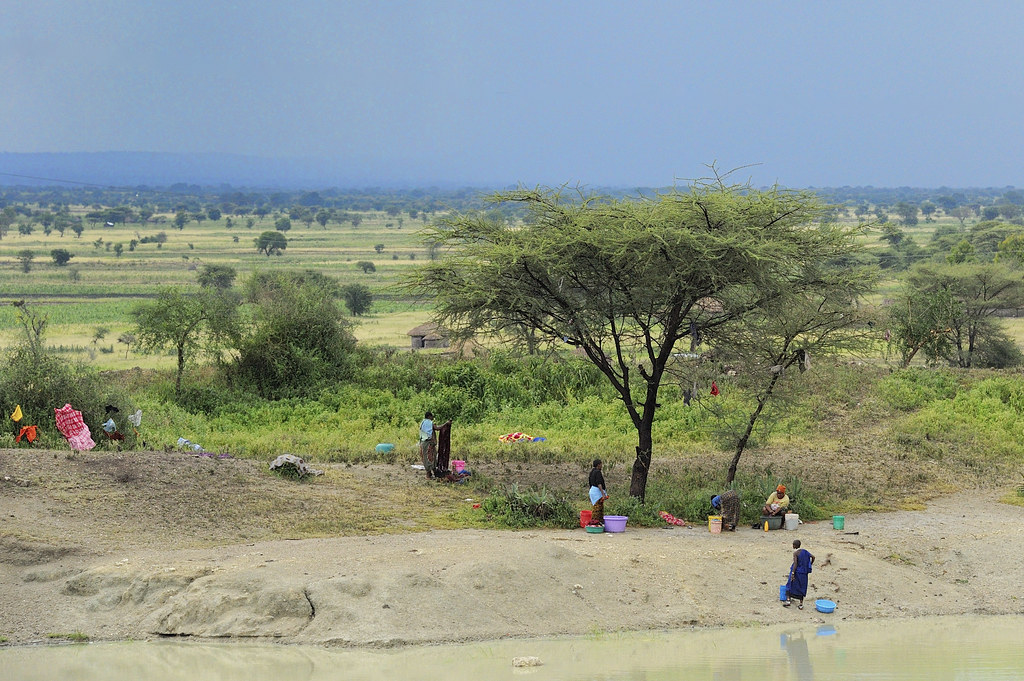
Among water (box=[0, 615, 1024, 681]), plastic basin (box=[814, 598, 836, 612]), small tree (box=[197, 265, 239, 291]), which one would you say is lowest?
small tree (box=[197, 265, 239, 291])

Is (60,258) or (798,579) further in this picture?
(60,258)

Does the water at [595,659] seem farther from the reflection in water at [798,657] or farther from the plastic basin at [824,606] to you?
the plastic basin at [824,606]

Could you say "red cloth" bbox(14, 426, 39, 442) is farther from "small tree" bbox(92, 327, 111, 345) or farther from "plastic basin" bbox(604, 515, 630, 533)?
"small tree" bbox(92, 327, 111, 345)

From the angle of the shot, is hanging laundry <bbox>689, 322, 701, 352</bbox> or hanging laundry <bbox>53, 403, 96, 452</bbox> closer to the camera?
hanging laundry <bbox>689, 322, 701, 352</bbox>

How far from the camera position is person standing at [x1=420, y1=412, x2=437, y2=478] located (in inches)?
→ 738

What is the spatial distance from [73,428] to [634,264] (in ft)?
34.8

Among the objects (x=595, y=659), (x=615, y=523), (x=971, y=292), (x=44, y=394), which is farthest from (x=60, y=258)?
(x=595, y=659)

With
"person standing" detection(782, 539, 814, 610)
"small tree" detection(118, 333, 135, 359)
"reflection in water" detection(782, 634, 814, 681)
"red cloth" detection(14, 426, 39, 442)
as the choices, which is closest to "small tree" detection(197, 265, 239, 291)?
"small tree" detection(118, 333, 135, 359)

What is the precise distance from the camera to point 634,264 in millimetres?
17500

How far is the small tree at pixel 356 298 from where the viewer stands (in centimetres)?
6109

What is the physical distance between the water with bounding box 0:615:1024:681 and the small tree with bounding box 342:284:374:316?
1928 inches

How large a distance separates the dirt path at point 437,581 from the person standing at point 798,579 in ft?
0.64

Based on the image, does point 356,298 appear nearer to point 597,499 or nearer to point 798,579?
point 597,499

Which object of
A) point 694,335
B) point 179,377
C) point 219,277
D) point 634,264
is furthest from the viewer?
point 219,277
